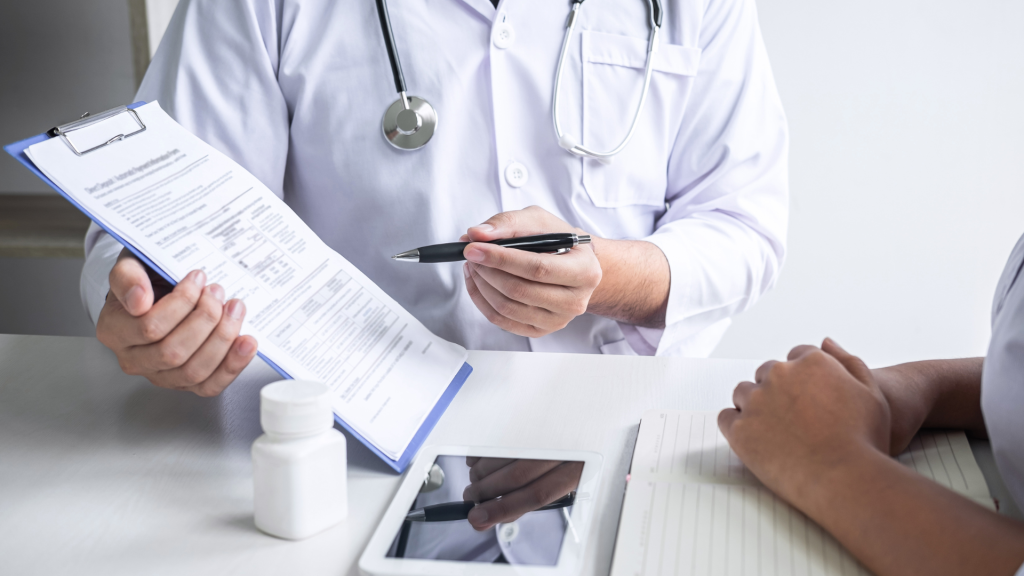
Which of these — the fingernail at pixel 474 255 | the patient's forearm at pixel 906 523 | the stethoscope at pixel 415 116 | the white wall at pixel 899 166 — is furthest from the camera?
the white wall at pixel 899 166

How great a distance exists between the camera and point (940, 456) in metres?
0.55

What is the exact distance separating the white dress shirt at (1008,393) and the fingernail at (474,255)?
40 centimetres

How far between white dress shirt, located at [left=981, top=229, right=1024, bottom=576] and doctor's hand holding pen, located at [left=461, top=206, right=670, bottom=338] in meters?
0.35

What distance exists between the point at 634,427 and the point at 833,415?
0.18 m

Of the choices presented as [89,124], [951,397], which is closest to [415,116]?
[89,124]

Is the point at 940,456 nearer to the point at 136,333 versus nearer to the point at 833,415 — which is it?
the point at 833,415

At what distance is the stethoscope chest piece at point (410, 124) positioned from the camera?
2.90 ft

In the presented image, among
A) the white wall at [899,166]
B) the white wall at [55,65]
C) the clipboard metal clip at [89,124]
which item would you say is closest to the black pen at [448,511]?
the clipboard metal clip at [89,124]

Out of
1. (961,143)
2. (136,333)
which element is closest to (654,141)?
Result: (136,333)

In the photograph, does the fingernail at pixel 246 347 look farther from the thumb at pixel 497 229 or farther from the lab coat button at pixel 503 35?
the lab coat button at pixel 503 35

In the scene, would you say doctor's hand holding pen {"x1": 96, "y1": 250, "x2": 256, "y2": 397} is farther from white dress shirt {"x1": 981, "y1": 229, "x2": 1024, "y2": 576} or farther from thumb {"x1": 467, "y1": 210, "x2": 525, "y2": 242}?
white dress shirt {"x1": 981, "y1": 229, "x2": 1024, "y2": 576}

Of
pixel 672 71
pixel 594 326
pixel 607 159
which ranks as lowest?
pixel 594 326

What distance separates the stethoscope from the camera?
2.87 feet

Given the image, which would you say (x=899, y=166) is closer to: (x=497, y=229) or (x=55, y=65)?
(x=497, y=229)
